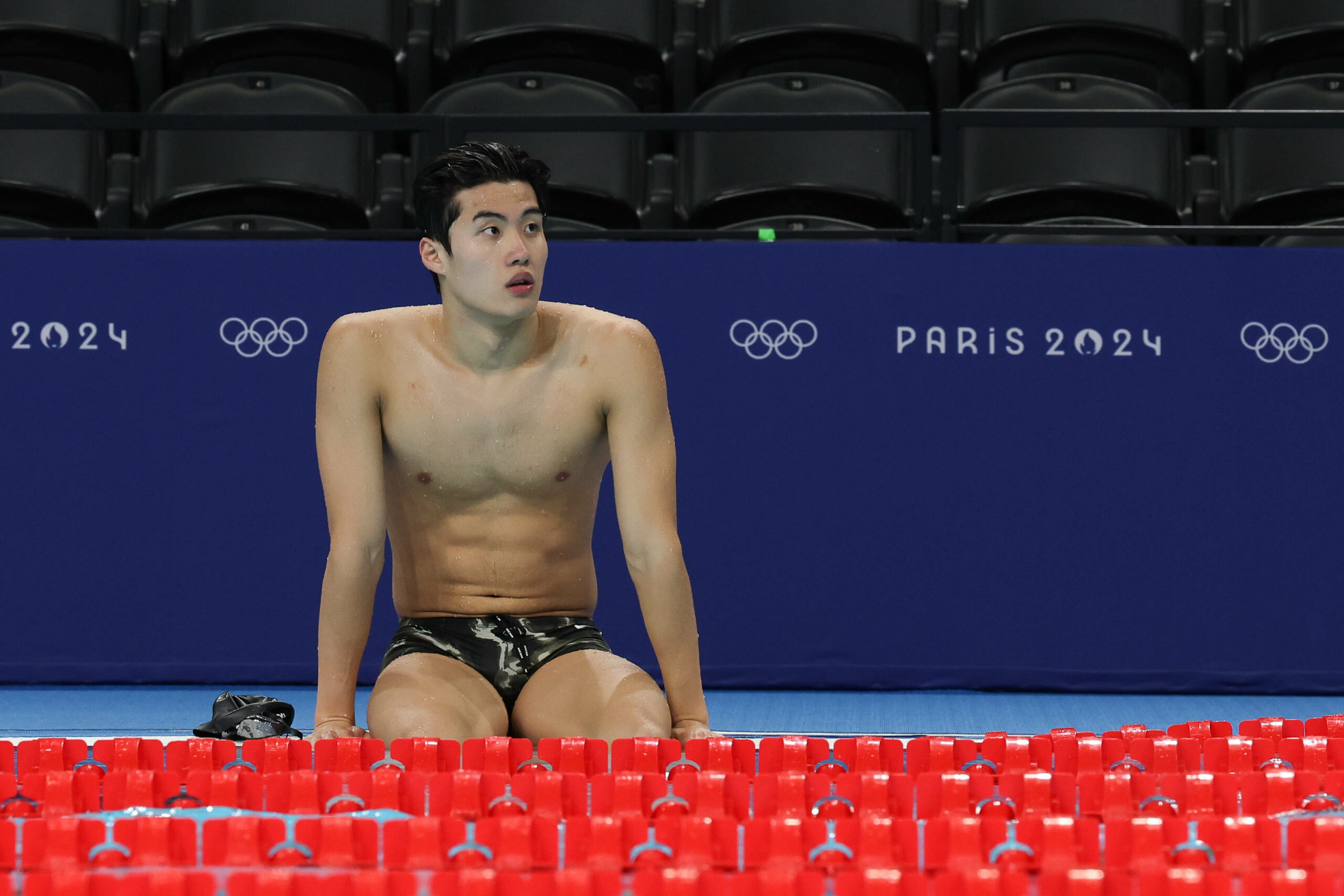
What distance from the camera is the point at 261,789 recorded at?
2.43 meters

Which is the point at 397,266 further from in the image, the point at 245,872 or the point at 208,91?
the point at 245,872

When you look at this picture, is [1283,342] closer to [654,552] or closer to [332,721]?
[654,552]

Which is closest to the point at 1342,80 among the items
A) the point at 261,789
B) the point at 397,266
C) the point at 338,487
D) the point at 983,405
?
the point at 983,405

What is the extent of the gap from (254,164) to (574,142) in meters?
1.11

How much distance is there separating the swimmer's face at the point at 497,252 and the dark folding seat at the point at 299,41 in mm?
3318

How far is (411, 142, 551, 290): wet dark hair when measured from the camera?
2893 millimetres

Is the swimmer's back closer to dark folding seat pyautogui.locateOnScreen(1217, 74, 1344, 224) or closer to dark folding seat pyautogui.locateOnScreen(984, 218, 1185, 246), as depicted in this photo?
dark folding seat pyautogui.locateOnScreen(984, 218, 1185, 246)

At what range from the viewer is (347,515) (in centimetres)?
282

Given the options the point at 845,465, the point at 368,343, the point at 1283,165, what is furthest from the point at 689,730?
the point at 1283,165

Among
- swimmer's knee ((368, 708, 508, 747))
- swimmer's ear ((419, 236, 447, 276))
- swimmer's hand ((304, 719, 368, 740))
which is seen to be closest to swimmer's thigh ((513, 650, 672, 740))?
swimmer's knee ((368, 708, 508, 747))

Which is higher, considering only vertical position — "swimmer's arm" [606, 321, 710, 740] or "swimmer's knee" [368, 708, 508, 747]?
"swimmer's arm" [606, 321, 710, 740]

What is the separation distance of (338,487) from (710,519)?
2203 mm

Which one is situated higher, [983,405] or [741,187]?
[741,187]

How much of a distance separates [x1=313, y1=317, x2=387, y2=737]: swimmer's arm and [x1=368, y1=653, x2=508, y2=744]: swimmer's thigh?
0.24 ft
